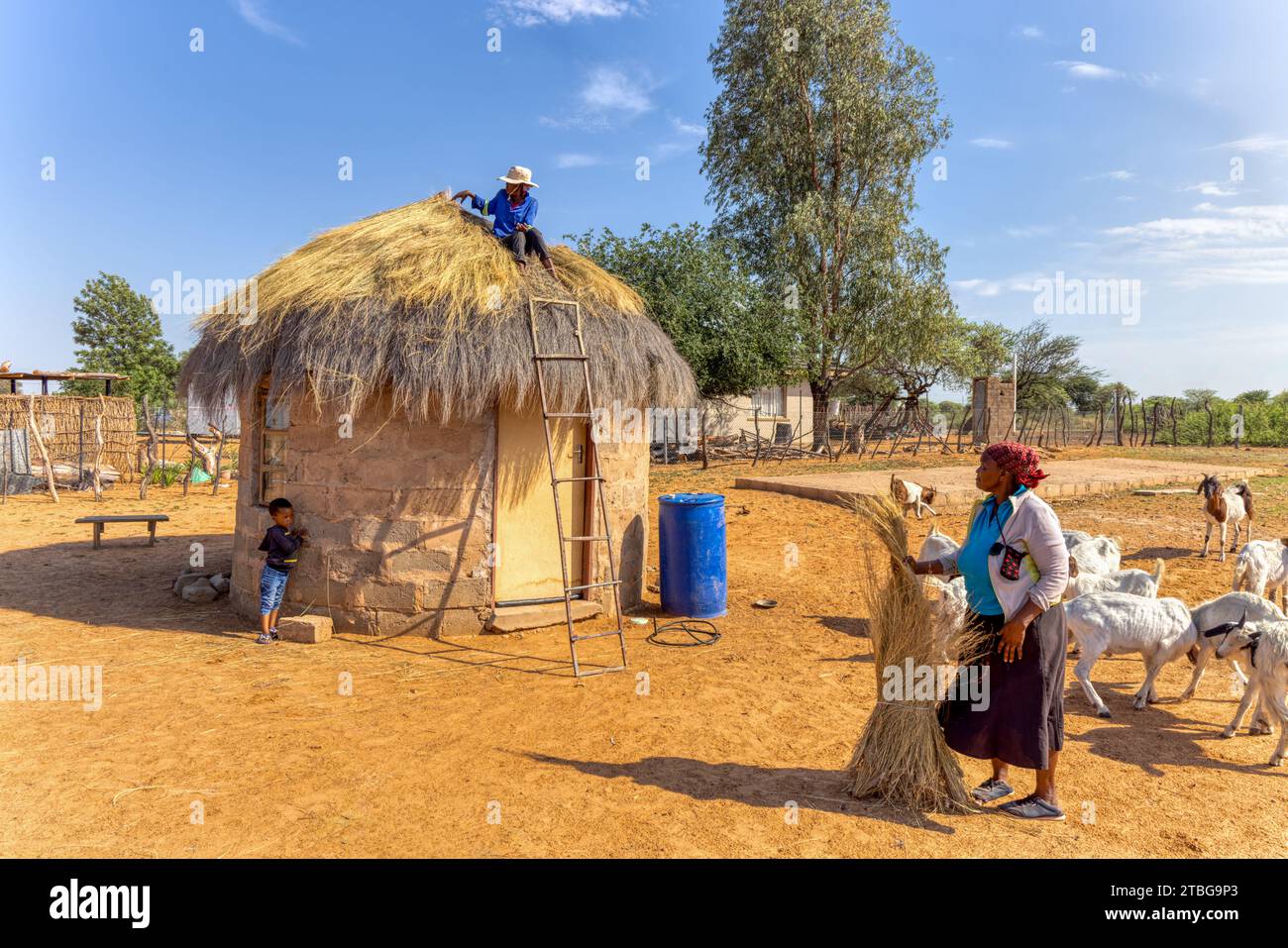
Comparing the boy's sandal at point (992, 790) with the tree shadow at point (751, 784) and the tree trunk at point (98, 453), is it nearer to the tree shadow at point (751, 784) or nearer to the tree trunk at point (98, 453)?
the tree shadow at point (751, 784)

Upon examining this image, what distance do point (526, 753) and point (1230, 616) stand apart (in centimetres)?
479

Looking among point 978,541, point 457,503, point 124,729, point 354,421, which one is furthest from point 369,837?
point 354,421

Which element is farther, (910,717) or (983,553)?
(910,717)

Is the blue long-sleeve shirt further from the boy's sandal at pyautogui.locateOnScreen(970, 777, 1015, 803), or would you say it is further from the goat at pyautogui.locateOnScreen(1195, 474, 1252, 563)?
the goat at pyautogui.locateOnScreen(1195, 474, 1252, 563)

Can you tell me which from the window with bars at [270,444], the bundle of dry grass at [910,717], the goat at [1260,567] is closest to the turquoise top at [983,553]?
the bundle of dry grass at [910,717]

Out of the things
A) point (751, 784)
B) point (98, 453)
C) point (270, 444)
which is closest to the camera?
point (751, 784)

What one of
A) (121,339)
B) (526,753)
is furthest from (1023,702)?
(121,339)

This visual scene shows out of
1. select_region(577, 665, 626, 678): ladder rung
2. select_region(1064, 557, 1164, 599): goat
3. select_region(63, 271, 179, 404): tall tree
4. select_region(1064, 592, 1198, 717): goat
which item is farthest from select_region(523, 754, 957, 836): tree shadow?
select_region(63, 271, 179, 404): tall tree

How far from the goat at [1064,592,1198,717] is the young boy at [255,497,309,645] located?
21.1 ft

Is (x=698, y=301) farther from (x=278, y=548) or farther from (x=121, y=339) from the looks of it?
(x=121, y=339)

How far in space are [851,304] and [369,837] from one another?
24.5m

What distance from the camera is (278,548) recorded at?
6.63 metres

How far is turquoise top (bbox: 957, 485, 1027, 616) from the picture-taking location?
3518 mm

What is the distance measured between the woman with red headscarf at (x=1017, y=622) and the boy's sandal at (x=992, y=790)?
0.09m
